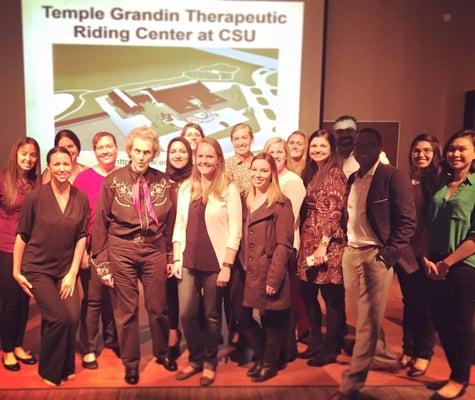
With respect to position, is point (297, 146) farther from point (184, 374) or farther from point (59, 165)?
point (184, 374)

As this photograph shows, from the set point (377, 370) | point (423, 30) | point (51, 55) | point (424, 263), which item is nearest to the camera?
point (424, 263)

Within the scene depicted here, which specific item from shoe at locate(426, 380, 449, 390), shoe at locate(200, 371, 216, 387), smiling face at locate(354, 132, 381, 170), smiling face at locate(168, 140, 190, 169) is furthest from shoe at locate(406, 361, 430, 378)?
smiling face at locate(168, 140, 190, 169)

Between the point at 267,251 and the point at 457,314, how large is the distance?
1122 millimetres

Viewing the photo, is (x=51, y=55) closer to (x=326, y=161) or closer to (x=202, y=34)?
(x=202, y=34)

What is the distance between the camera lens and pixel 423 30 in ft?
18.0

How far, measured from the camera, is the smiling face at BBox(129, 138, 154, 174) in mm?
2576

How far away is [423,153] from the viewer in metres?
2.91

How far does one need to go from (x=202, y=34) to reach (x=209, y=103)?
77 cm

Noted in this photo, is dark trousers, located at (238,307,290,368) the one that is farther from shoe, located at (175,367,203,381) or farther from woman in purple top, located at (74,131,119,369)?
woman in purple top, located at (74,131,119,369)

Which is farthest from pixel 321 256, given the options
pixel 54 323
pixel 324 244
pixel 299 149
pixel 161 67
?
pixel 161 67

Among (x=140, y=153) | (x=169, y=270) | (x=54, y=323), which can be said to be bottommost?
(x=54, y=323)

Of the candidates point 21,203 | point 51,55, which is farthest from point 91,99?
point 21,203

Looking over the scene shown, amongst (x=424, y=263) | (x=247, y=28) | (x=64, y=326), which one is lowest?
(x=64, y=326)

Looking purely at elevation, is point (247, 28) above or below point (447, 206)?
above
